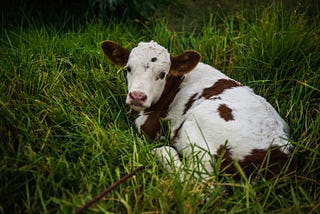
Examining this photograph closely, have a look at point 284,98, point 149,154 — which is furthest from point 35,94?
point 284,98

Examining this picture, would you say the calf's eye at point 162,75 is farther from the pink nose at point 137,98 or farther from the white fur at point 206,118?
the pink nose at point 137,98

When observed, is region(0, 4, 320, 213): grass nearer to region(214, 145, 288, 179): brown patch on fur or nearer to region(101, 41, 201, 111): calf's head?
region(214, 145, 288, 179): brown patch on fur

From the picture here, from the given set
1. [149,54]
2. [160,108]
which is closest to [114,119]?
[160,108]

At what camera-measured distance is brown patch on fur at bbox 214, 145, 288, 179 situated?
9.44 ft

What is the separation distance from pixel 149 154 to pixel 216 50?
1901 millimetres

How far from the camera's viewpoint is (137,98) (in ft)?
10.8

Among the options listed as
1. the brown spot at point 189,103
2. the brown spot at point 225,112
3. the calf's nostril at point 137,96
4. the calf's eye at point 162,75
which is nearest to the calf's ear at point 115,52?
the calf's eye at point 162,75

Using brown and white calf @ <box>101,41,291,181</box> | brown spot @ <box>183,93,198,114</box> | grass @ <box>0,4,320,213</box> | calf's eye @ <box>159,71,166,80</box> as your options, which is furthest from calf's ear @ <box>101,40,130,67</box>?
brown spot @ <box>183,93,198,114</box>

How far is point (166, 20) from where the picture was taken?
559cm

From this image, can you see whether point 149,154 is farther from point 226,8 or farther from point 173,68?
point 226,8

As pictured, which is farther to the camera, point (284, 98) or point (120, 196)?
point (284, 98)

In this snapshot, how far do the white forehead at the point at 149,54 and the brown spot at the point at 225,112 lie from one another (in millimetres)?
756

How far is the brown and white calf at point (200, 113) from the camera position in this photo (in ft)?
9.61

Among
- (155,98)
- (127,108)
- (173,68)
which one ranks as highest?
(173,68)
